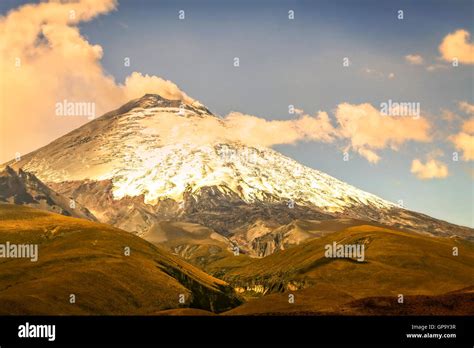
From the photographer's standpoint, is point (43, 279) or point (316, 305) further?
point (43, 279)

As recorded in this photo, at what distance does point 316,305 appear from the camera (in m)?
164
